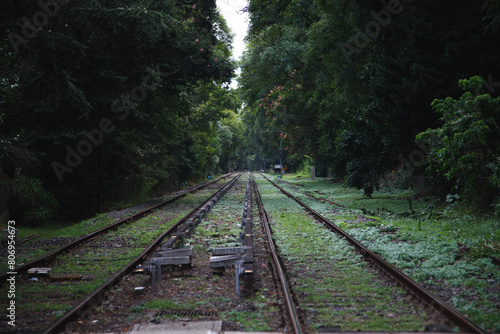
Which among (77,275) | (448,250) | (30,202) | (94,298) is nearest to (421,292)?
(448,250)

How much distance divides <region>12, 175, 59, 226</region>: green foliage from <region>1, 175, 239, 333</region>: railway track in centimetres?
384

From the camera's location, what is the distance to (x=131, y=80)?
54.6ft

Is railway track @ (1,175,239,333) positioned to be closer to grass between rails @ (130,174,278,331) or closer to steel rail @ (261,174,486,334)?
grass between rails @ (130,174,278,331)

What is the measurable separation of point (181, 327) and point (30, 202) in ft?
35.9

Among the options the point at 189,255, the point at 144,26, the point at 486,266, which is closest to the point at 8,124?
the point at 144,26

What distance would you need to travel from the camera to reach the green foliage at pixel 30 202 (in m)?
12.4

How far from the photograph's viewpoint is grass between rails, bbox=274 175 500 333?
4891 millimetres

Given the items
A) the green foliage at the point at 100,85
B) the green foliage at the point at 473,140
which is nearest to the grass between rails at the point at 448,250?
the green foliage at the point at 473,140

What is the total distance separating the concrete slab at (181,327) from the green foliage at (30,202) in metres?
10.4

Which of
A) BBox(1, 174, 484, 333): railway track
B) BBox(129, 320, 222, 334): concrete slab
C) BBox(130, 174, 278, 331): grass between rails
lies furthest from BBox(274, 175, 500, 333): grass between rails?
BBox(129, 320, 222, 334): concrete slab

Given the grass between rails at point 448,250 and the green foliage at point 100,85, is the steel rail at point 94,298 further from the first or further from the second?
the grass between rails at point 448,250

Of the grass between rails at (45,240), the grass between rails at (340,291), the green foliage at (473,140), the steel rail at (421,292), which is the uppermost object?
the green foliage at (473,140)

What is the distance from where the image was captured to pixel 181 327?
411cm

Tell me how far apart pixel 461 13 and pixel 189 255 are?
11353 mm
